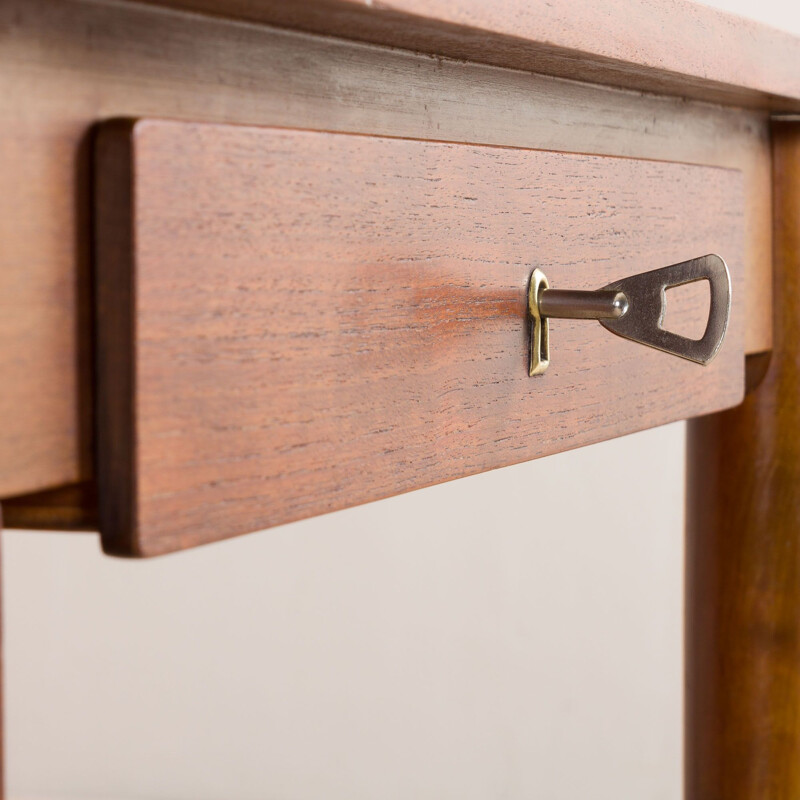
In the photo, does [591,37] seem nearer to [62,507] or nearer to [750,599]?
[62,507]

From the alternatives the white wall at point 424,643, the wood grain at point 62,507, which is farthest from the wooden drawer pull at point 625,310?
the white wall at point 424,643

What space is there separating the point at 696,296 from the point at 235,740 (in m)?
1.39

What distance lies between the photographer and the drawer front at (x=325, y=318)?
9.0 inches

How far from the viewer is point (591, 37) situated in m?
0.34

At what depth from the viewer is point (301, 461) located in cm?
27

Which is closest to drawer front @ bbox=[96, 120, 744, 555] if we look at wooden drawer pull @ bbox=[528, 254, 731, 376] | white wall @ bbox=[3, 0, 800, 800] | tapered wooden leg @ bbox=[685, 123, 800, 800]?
wooden drawer pull @ bbox=[528, 254, 731, 376]

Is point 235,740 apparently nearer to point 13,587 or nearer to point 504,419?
point 13,587

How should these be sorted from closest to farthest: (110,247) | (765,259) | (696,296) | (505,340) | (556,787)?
1. (110,247)
2. (505,340)
3. (696,296)
4. (765,259)
5. (556,787)

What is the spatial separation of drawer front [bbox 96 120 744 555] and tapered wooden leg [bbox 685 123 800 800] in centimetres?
21

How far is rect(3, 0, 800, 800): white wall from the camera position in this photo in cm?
165

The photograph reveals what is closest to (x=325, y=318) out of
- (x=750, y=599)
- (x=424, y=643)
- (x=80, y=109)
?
(x=80, y=109)

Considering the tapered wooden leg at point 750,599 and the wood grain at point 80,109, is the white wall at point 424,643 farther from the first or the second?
the wood grain at point 80,109

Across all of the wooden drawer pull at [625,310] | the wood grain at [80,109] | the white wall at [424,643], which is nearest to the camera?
the wood grain at [80,109]

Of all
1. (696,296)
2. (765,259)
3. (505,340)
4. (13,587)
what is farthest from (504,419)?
(13,587)
